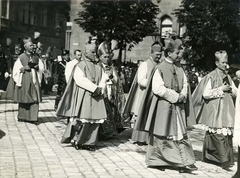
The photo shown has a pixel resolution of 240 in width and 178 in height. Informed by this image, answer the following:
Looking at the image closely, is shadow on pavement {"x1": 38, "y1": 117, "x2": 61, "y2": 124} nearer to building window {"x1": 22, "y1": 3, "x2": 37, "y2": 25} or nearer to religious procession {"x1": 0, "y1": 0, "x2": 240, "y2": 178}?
religious procession {"x1": 0, "y1": 0, "x2": 240, "y2": 178}

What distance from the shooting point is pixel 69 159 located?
7203mm

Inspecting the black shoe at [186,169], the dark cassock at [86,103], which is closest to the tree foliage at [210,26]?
the dark cassock at [86,103]

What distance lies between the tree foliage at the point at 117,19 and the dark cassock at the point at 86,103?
53.5 ft

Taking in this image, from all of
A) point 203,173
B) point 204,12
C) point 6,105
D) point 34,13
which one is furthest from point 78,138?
point 34,13

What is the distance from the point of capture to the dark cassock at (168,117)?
263 inches

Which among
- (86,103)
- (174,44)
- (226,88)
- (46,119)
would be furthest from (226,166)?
(46,119)

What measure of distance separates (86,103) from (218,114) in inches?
87.4

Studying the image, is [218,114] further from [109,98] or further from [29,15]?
[29,15]

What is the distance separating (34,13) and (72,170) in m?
42.4

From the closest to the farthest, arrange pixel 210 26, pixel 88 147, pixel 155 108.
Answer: pixel 155 108, pixel 88 147, pixel 210 26

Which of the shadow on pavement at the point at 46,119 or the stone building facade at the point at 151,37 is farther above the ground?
the stone building facade at the point at 151,37

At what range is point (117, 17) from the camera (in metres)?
24.6

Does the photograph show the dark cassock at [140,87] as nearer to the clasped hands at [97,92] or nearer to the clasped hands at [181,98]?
the clasped hands at [97,92]

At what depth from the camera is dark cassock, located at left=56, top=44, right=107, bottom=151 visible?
7.92 meters
